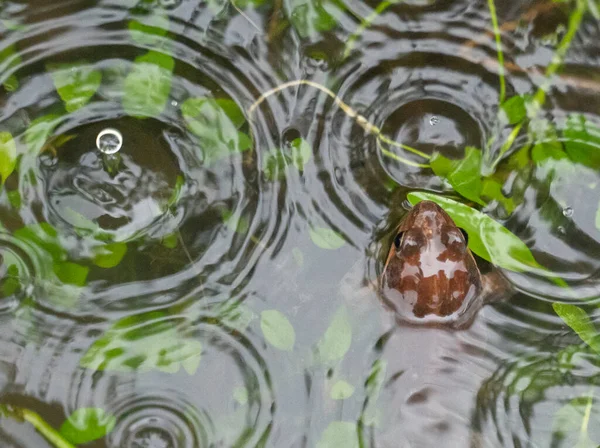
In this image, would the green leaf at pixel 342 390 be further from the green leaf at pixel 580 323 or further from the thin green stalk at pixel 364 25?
the thin green stalk at pixel 364 25

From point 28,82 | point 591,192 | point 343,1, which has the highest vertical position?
point 343,1

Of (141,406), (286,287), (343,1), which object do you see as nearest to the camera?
(141,406)

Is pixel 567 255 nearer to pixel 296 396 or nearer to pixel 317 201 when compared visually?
pixel 317 201

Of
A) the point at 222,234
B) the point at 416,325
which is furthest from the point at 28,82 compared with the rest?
the point at 416,325

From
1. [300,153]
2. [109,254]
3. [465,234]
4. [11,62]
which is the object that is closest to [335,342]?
[465,234]

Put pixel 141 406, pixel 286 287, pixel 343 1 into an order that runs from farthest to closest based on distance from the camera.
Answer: pixel 343 1
pixel 286 287
pixel 141 406

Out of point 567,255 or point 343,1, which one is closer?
point 567,255
